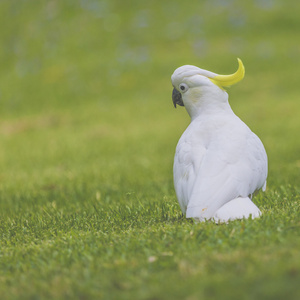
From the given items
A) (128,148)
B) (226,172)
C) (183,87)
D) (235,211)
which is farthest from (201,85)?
(128,148)

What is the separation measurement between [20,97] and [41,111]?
4.22ft

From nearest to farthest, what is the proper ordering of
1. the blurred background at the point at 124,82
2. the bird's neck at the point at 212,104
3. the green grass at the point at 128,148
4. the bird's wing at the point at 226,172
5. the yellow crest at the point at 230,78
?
1. the green grass at the point at 128,148
2. the bird's wing at the point at 226,172
3. the yellow crest at the point at 230,78
4. the bird's neck at the point at 212,104
5. the blurred background at the point at 124,82

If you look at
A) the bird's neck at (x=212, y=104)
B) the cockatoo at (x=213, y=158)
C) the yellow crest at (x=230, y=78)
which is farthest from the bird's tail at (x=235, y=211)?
the yellow crest at (x=230, y=78)

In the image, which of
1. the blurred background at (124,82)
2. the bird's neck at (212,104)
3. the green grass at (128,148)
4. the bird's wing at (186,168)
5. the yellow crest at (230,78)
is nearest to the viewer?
the green grass at (128,148)

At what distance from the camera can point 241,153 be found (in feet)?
10.6

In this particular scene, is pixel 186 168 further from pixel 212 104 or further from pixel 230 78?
pixel 230 78

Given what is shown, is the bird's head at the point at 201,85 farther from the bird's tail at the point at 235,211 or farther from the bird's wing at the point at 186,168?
the bird's tail at the point at 235,211

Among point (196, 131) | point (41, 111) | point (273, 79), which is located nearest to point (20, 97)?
point (41, 111)

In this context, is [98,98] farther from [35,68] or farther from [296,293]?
[296,293]

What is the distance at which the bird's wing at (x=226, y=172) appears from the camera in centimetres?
302

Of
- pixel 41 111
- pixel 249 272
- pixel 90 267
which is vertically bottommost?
pixel 41 111

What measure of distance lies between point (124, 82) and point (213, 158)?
37.7ft

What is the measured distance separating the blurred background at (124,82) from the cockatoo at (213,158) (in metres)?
1.76

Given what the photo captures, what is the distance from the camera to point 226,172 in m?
3.11
